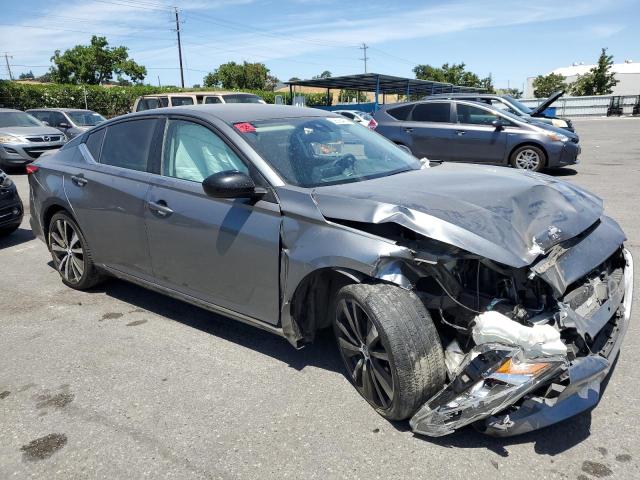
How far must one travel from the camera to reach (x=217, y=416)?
2973mm

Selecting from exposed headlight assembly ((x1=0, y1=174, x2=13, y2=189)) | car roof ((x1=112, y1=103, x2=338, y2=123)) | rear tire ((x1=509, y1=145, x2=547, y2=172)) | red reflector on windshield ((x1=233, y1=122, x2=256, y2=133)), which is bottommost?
rear tire ((x1=509, y1=145, x2=547, y2=172))

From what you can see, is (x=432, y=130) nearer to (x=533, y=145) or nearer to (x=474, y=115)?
(x=474, y=115)

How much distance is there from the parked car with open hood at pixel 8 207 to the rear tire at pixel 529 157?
900 centimetres

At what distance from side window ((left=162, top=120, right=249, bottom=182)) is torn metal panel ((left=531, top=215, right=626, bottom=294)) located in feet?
6.19

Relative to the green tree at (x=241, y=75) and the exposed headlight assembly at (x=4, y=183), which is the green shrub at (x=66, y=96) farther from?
the green tree at (x=241, y=75)

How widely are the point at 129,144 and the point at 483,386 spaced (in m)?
3.26

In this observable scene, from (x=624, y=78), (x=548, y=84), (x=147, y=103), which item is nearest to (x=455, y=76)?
(x=548, y=84)

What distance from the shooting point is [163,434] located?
283 centimetres

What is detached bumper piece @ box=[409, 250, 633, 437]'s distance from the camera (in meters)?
Answer: 2.36

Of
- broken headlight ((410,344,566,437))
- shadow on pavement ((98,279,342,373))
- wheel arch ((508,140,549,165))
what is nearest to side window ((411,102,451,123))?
wheel arch ((508,140,549,165))

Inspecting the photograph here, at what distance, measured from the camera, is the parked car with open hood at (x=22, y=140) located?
13188 millimetres

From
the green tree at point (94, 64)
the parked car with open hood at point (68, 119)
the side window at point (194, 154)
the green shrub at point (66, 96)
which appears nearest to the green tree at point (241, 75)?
the green tree at point (94, 64)

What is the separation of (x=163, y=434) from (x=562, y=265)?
2.27 meters

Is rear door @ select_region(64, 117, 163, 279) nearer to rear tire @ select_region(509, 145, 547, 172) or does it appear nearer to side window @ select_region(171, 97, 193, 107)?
rear tire @ select_region(509, 145, 547, 172)
